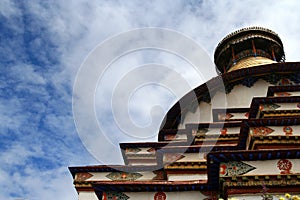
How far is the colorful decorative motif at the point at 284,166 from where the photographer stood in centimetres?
849

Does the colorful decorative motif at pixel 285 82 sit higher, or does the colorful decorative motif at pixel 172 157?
the colorful decorative motif at pixel 285 82

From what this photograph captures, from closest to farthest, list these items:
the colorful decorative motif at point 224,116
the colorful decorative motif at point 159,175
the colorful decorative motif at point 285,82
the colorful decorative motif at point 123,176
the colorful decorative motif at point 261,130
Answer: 1. the colorful decorative motif at point 261,130
2. the colorful decorative motif at point 123,176
3. the colorful decorative motif at point 159,175
4. the colorful decorative motif at point 224,116
5. the colorful decorative motif at point 285,82

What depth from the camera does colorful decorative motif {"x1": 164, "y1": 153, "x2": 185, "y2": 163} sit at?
12172 mm

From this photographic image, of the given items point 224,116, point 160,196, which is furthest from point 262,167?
point 224,116

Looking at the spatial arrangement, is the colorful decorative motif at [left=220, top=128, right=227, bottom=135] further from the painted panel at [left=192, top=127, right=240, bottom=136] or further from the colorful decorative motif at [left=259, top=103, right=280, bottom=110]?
the colorful decorative motif at [left=259, top=103, right=280, bottom=110]

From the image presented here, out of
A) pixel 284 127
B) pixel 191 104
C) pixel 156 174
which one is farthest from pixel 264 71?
pixel 156 174

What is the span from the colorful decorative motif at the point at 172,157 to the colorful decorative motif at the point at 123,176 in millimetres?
1095

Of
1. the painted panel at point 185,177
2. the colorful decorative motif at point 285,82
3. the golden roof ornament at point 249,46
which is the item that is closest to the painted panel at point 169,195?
the painted panel at point 185,177

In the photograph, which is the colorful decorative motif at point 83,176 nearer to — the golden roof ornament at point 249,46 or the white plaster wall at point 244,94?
the white plaster wall at point 244,94

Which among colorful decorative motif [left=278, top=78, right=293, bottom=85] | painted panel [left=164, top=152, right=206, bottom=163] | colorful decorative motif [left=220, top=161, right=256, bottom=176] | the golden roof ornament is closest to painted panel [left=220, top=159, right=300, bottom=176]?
colorful decorative motif [left=220, top=161, right=256, bottom=176]

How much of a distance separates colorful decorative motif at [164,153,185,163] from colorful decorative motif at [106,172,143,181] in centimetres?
109

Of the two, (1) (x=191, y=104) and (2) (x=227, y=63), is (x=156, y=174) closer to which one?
(1) (x=191, y=104)

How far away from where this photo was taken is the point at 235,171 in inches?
340

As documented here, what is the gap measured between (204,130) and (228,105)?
3157 millimetres
